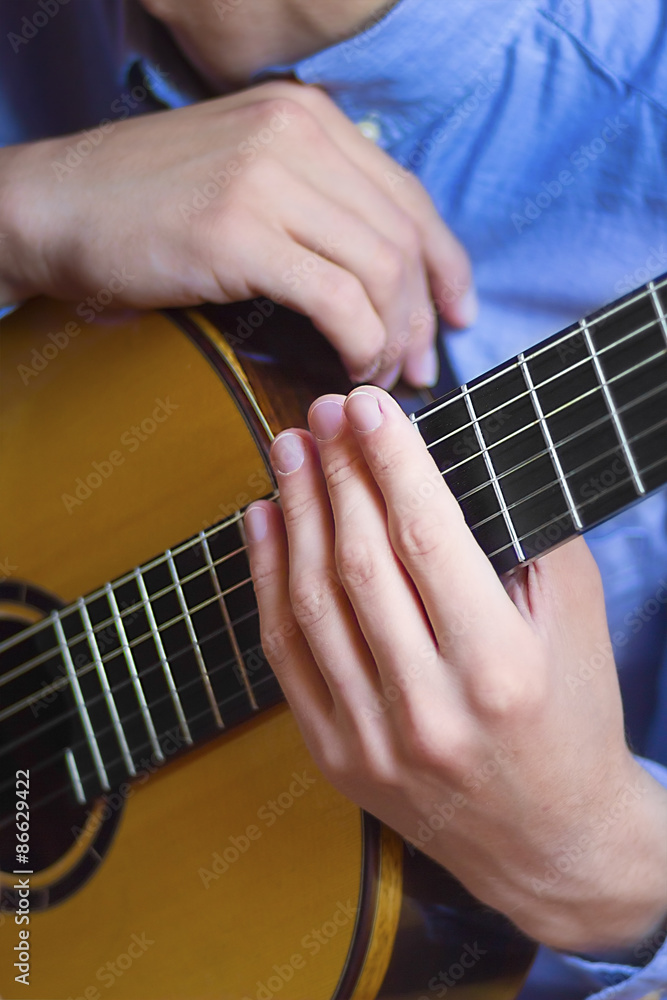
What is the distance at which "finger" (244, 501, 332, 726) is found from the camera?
509 millimetres

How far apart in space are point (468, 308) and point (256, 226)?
0.22m

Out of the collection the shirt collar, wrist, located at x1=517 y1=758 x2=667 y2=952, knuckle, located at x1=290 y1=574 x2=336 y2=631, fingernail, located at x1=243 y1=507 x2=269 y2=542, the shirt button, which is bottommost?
wrist, located at x1=517 y1=758 x2=667 y2=952

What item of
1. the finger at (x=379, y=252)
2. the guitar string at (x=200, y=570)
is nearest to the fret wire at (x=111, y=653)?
the guitar string at (x=200, y=570)

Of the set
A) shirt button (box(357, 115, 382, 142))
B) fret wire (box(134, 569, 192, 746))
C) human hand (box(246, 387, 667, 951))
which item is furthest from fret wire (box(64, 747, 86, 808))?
shirt button (box(357, 115, 382, 142))

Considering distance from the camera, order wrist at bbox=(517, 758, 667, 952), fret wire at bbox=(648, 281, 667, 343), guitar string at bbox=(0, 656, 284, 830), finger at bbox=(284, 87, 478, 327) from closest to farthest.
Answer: fret wire at bbox=(648, 281, 667, 343) → wrist at bbox=(517, 758, 667, 952) → guitar string at bbox=(0, 656, 284, 830) → finger at bbox=(284, 87, 478, 327)

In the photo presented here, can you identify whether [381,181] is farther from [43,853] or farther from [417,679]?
[43,853]

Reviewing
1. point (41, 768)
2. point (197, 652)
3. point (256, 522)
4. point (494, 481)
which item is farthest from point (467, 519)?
point (41, 768)

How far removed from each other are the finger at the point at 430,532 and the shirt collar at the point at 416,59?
1.50ft

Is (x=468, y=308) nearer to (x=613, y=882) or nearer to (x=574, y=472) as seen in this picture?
(x=574, y=472)

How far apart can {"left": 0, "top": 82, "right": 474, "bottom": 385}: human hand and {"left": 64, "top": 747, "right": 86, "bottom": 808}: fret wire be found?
40 centimetres

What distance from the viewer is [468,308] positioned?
76 cm

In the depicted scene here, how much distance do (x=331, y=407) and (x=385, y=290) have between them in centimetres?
24

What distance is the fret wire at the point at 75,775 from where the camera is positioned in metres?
0.68

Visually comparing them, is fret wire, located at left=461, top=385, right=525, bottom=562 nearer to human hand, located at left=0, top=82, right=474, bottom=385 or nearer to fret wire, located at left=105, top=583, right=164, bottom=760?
human hand, located at left=0, top=82, right=474, bottom=385
